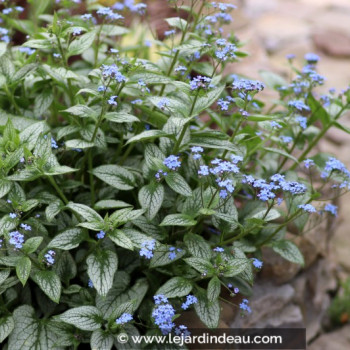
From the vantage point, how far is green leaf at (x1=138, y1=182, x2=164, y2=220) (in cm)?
236

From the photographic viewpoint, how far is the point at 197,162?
255cm

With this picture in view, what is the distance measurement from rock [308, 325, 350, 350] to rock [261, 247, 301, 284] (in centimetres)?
66

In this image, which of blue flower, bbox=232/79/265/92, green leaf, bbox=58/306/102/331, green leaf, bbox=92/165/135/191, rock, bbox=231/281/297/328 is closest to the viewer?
green leaf, bbox=58/306/102/331

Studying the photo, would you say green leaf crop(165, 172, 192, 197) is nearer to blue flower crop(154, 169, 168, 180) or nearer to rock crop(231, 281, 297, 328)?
blue flower crop(154, 169, 168, 180)

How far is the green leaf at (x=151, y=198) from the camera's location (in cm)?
236

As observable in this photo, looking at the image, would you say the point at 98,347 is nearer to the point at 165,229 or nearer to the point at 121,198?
the point at 165,229

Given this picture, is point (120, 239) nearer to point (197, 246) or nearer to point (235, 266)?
point (197, 246)

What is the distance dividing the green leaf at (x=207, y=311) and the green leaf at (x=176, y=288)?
3.5 inches

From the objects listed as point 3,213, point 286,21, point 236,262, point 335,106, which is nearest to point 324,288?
point 335,106

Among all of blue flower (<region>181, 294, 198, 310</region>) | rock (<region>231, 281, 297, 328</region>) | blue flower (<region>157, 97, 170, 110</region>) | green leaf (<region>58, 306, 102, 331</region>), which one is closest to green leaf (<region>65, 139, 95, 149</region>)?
blue flower (<region>157, 97, 170, 110</region>)

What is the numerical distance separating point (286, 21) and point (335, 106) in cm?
527

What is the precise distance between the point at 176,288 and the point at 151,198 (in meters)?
0.41

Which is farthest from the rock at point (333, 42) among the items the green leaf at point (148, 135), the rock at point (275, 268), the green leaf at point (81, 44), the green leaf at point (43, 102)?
the green leaf at point (148, 135)
